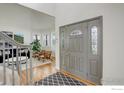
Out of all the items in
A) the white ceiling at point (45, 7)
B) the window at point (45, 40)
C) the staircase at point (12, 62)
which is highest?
the white ceiling at point (45, 7)

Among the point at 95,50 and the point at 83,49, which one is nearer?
the point at 95,50

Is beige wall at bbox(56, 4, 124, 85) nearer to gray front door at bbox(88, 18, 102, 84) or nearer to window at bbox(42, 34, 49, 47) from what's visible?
gray front door at bbox(88, 18, 102, 84)

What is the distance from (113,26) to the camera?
224 cm

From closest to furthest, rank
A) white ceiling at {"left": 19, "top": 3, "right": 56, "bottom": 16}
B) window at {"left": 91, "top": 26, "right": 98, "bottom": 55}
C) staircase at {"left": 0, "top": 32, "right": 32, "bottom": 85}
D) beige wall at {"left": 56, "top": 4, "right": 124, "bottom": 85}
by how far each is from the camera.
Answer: staircase at {"left": 0, "top": 32, "right": 32, "bottom": 85}
beige wall at {"left": 56, "top": 4, "right": 124, "bottom": 85}
window at {"left": 91, "top": 26, "right": 98, "bottom": 55}
white ceiling at {"left": 19, "top": 3, "right": 56, "bottom": 16}

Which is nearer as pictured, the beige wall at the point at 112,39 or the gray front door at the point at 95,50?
the beige wall at the point at 112,39

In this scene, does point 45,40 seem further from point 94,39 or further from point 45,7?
point 94,39

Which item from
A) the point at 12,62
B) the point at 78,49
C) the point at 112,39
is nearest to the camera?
the point at 12,62

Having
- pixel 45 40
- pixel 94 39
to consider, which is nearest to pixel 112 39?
pixel 94 39

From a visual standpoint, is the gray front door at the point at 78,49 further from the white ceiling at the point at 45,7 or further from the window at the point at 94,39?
the white ceiling at the point at 45,7

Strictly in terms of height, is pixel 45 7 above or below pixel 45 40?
above

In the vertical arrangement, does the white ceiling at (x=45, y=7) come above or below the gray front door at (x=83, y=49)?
above

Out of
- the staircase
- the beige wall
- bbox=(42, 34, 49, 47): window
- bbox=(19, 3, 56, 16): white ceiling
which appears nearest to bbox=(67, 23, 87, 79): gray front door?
the beige wall

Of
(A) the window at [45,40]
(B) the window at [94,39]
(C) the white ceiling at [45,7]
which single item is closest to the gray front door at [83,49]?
(B) the window at [94,39]
